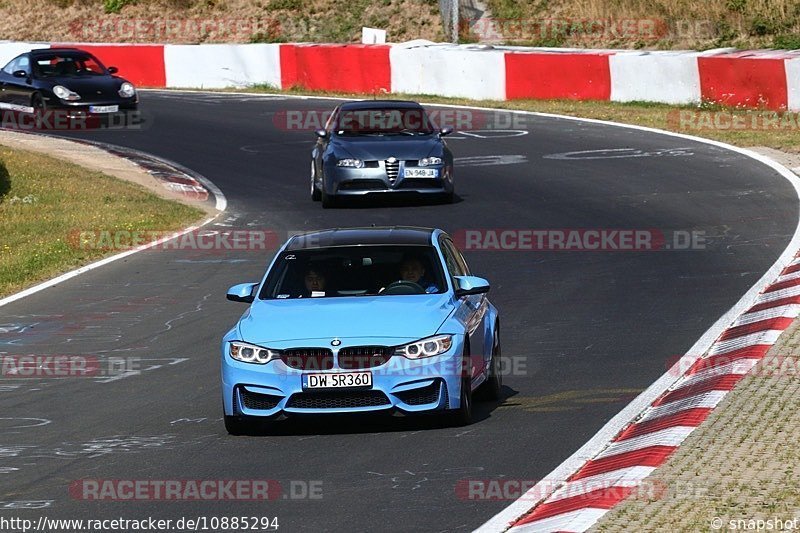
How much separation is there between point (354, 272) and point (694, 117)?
66.8 feet

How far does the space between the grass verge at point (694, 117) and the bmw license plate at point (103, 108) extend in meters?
7.46

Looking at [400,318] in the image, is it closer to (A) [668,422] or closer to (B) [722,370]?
(A) [668,422]

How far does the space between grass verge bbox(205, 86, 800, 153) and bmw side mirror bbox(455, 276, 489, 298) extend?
15.9m

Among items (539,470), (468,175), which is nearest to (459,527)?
(539,470)

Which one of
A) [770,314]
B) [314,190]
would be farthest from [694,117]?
[770,314]

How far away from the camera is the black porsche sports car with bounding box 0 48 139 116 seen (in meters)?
32.0

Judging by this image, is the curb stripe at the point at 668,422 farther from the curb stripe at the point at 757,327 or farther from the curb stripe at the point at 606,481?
the curb stripe at the point at 757,327

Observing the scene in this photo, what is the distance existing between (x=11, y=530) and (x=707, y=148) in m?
20.6

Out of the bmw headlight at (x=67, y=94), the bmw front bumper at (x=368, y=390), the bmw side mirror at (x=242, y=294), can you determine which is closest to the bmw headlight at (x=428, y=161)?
the bmw side mirror at (x=242, y=294)

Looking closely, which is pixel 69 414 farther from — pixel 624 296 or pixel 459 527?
pixel 624 296

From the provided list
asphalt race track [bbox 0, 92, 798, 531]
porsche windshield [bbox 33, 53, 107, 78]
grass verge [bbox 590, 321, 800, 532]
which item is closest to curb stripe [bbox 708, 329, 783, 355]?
asphalt race track [bbox 0, 92, 798, 531]

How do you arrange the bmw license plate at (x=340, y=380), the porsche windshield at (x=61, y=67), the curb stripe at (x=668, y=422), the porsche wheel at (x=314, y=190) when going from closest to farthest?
the curb stripe at (x=668, y=422) → the bmw license plate at (x=340, y=380) → the porsche wheel at (x=314, y=190) → the porsche windshield at (x=61, y=67)

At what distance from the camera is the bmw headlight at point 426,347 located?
33.0 ft

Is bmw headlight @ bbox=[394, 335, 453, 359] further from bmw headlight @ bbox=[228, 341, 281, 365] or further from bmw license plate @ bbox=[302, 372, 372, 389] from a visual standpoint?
bmw headlight @ bbox=[228, 341, 281, 365]
